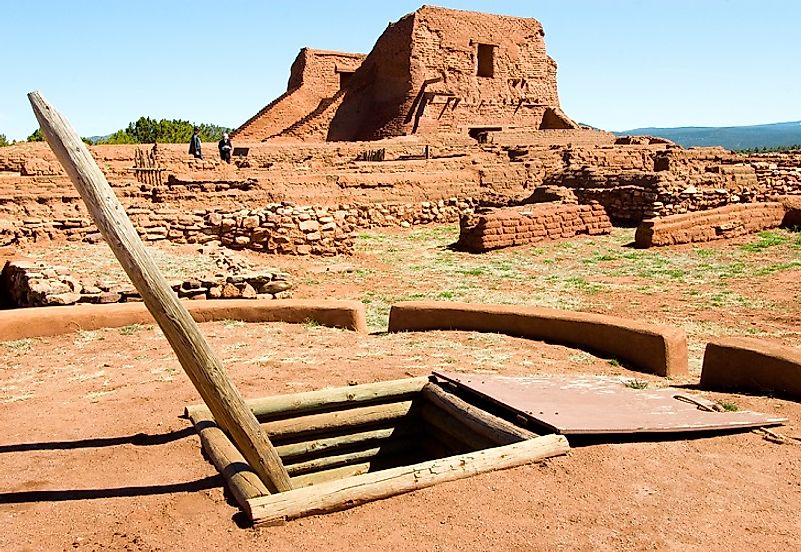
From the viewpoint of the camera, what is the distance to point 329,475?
4.99 meters

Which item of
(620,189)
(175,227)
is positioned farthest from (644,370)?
(620,189)

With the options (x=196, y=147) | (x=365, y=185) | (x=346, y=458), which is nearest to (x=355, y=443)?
(x=346, y=458)

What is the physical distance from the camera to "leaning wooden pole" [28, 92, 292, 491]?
334 centimetres

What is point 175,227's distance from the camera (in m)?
13.2

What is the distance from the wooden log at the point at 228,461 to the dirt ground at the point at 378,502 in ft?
0.26

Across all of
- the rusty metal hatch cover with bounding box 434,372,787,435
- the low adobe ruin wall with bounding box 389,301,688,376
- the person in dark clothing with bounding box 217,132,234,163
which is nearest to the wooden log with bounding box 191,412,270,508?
the rusty metal hatch cover with bounding box 434,372,787,435

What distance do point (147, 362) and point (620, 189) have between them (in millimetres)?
13650

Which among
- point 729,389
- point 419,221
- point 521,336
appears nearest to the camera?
point 729,389

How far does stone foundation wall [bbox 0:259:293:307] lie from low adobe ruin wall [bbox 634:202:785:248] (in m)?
7.51

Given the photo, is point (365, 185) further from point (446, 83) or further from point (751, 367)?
point (751, 367)

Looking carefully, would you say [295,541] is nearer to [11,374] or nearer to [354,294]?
[11,374]

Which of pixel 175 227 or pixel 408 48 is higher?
pixel 408 48

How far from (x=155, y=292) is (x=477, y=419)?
214 centimetres

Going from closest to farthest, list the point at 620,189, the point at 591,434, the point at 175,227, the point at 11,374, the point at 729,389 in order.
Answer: the point at 591,434 → the point at 729,389 → the point at 11,374 → the point at 175,227 → the point at 620,189
